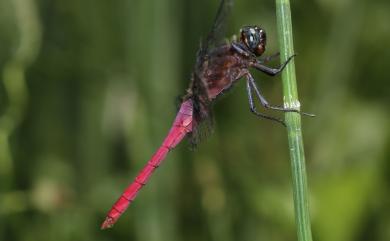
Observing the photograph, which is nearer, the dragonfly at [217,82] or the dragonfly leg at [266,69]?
the dragonfly leg at [266,69]

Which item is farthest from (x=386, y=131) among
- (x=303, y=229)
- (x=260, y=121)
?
(x=303, y=229)

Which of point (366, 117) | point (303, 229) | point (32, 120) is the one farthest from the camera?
point (32, 120)

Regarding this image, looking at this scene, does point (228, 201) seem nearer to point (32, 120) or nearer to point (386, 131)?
point (386, 131)

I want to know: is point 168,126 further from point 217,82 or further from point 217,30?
point 217,30

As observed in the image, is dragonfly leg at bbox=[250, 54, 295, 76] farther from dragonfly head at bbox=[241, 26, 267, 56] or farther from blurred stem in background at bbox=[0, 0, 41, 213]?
blurred stem in background at bbox=[0, 0, 41, 213]

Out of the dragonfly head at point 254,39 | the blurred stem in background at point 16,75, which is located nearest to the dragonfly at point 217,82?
the dragonfly head at point 254,39

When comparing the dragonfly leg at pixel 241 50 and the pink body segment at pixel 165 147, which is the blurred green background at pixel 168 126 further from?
the dragonfly leg at pixel 241 50

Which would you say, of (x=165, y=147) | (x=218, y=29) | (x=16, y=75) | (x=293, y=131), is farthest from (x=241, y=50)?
(x=16, y=75)

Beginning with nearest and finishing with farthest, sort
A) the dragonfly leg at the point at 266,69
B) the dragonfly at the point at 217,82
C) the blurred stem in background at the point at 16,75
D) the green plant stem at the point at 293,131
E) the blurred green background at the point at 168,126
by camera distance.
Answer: the green plant stem at the point at 293,131 < the dragonfly leg at the point at 266,69 < the dragonfly at the point at 217,82 < the blurred stem in background at the point at 16,75 < the blurred green background at the point at 168,126
